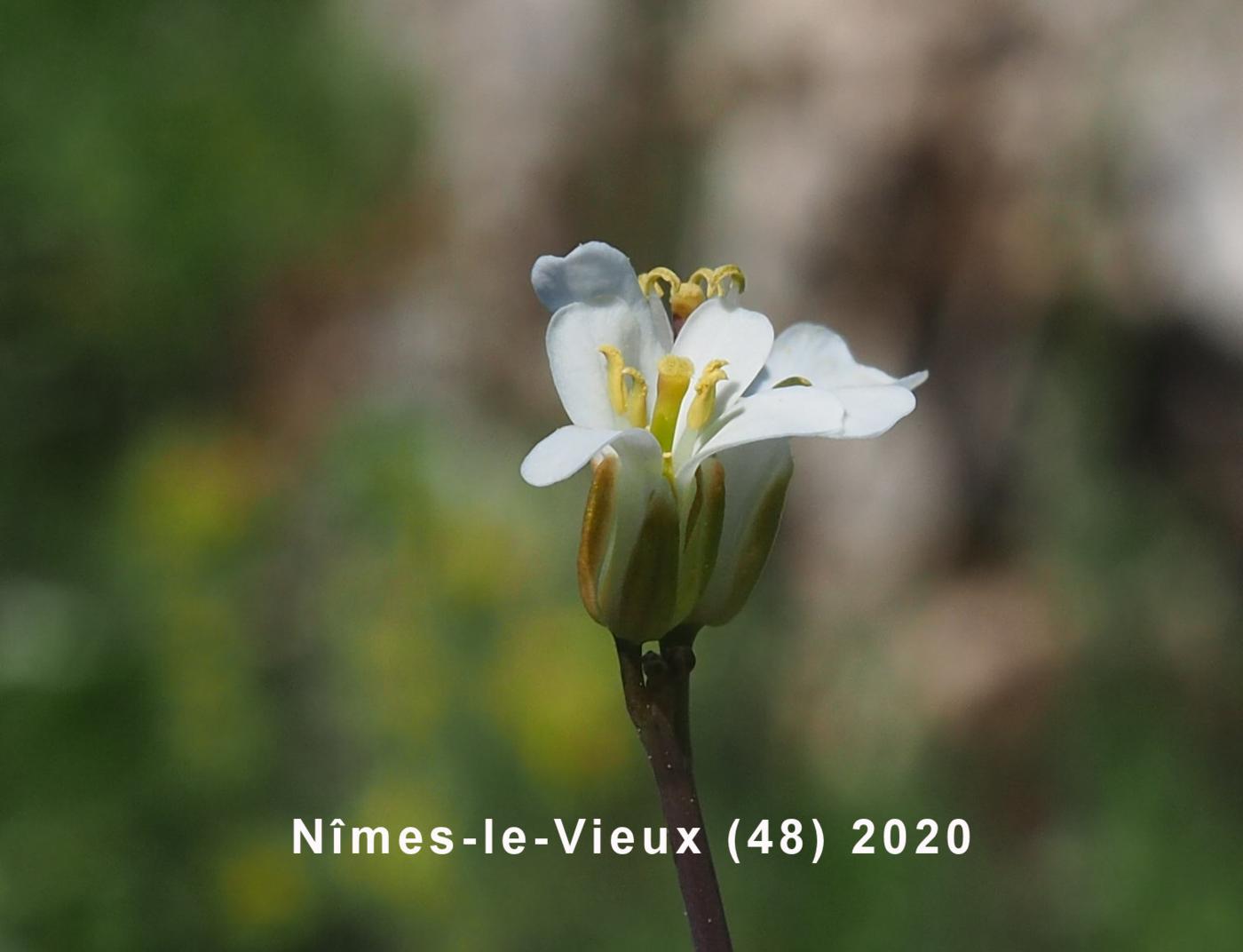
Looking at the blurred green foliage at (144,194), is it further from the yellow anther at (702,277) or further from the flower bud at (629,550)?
the flower bud at (629,550)

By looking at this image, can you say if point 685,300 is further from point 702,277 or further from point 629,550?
point 629,550

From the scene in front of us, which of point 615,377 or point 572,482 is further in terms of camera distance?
point 572,482

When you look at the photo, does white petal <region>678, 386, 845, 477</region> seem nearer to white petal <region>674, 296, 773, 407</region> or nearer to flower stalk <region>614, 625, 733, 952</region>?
white petal <region>674, 296, 773, 407</region>

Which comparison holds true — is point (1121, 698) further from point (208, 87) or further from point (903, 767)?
point (208, 87)

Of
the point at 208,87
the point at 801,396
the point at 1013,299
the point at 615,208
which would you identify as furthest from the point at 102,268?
the point at 801,396

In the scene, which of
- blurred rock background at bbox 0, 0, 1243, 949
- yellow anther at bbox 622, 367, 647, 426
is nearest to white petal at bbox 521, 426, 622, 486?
yellow anther at bbox 622, 367, 647, 426

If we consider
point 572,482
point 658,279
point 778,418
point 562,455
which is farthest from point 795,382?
point 572,482

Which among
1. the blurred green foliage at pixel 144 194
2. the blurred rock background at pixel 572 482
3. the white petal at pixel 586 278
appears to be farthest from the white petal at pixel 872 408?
the blurred green foliage at pixel 144 194
